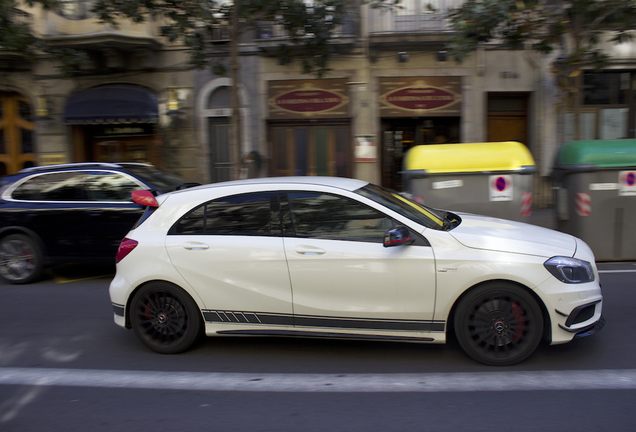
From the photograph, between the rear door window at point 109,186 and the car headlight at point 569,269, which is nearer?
the car headlight at point 569,269

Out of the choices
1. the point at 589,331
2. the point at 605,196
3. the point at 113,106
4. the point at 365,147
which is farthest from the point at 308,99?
the point at 589,331

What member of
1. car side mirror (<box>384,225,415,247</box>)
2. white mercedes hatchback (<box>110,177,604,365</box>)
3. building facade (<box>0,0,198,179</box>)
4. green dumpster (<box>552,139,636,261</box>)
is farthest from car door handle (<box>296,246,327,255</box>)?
building facade (<box>0,0,198,179</box>)

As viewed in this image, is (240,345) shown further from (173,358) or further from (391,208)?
(391,208)

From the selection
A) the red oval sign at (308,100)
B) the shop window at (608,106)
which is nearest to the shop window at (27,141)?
the red oval sign at (308,100)

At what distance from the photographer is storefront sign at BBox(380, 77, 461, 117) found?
1363 centimetres

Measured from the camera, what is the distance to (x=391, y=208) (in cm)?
425

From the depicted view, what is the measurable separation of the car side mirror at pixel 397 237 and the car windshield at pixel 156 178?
4.70 meters

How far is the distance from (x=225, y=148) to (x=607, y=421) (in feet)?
41.5

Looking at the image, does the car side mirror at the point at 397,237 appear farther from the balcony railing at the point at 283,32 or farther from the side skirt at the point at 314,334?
the balcony railing at the point at 283,32

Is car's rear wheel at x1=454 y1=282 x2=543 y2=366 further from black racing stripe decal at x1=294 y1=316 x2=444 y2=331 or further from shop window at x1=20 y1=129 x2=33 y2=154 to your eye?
shop window at x1=20 y1=129 x2=33 y2=154

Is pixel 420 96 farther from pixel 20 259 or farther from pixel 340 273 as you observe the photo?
pixel 340 273

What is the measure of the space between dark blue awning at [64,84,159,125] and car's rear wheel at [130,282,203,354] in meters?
10.6

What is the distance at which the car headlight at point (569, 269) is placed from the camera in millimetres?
3881

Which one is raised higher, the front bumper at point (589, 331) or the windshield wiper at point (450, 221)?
the windshield wiper at point (450, 221)
